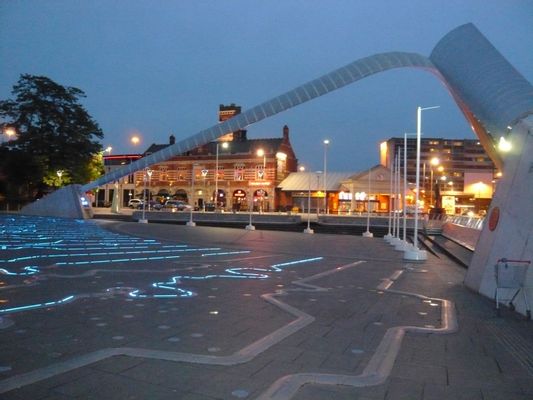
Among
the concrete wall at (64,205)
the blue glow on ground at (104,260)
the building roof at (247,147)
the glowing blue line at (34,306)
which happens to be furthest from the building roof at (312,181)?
the glowing blue line at (34,306)

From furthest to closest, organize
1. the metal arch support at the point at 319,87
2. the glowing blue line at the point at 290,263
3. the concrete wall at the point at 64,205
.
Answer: the concrete wall at the point at 64,205 → the metal arch support at the point at 319,87 → the glowing blue line at the point at 290,263

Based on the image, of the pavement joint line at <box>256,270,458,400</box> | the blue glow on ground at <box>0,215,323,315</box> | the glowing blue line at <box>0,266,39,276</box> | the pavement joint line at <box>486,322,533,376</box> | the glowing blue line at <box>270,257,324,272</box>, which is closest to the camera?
the pavement joint line at <box>256,270,458,400</box>

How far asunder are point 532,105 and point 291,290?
35.1ft

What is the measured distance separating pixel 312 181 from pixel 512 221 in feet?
230

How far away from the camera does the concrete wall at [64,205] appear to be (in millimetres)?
50344

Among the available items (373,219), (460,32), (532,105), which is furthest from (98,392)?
(373,219)

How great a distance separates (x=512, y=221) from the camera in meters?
11.2

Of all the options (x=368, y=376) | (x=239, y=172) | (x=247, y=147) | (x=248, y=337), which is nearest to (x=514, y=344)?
(x=368, y=376)

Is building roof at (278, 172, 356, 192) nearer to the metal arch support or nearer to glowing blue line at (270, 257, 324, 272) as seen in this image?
the metal arch support

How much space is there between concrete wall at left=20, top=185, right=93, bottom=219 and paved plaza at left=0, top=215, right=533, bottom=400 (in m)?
36.6

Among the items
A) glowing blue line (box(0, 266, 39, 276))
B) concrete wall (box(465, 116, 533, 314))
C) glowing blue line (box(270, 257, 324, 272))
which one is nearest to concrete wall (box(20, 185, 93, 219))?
glowing blue line (box(270, 257, 324, 272))

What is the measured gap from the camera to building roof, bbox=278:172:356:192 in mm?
79394

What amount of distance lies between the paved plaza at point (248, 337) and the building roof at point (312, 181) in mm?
64375

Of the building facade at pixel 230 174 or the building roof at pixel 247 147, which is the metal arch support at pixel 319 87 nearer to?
the building facade at pixel 230 174
